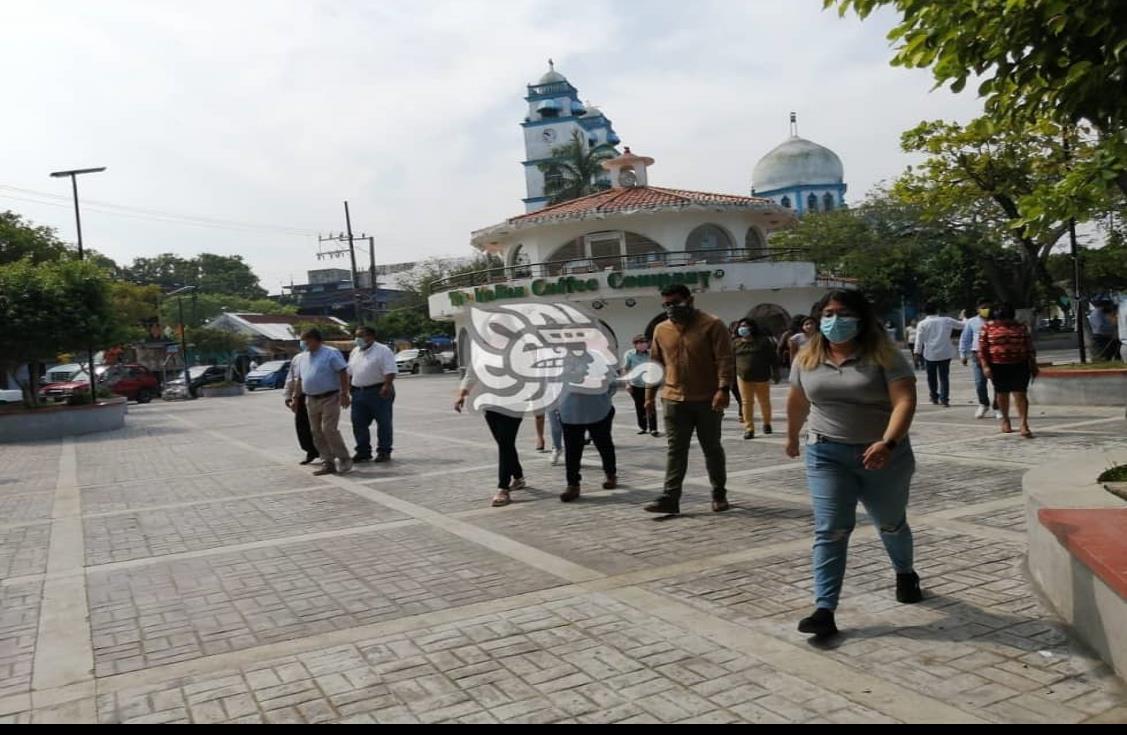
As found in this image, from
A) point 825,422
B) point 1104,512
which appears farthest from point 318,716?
point 1104,512

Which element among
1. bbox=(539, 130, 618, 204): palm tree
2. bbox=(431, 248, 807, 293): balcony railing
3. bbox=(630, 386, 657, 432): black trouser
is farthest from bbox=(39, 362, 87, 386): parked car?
bbox=(630, 386, 657, 432): black trouser

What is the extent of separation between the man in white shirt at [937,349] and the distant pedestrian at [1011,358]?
314cm

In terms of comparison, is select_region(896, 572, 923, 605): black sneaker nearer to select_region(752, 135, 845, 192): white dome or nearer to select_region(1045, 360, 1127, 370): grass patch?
select_region(1045, 360, 1127, 370): grass patch

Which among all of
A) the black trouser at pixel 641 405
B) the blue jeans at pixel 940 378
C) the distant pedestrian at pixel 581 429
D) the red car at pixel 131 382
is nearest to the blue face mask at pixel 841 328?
the distant pedestrian at pixel 581 429

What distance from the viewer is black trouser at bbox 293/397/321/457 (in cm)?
1130

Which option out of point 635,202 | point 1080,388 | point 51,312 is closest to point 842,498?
point 1080,388

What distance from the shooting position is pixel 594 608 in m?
4.76

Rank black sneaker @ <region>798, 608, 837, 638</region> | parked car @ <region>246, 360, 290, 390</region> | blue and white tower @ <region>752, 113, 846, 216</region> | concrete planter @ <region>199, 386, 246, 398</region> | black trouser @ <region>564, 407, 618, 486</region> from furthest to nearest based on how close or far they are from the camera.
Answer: blue and white tower @ <region>752, 113, 846, 216</region>
parked car @ <region>246, 360, 290, 390</region>
concrete planter @ <region>199, 386, 246, 398</region>
black trouser @ <region>564, 407, 618, 486</region>
black sneaker @ <region>798, 608, 837, 638</region>

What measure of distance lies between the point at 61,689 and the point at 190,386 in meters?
37.0

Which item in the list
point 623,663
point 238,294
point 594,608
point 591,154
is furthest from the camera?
point 238,294

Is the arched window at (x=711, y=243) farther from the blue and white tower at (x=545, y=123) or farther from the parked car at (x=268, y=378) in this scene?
the blue and white tower at (x=545, y=123)

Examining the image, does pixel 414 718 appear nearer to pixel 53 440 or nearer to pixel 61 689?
pixel 61 689

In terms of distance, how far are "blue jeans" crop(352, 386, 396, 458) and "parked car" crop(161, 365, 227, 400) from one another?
2921 centimetres

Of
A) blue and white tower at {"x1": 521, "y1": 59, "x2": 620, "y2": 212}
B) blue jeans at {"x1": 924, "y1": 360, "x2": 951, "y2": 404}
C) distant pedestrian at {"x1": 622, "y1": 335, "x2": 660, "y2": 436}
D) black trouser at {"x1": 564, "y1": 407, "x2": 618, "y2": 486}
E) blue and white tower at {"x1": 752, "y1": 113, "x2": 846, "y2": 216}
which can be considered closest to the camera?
black trouser at {"x1": 564, "y1": 407, "x2": 618, "y2": 486}
